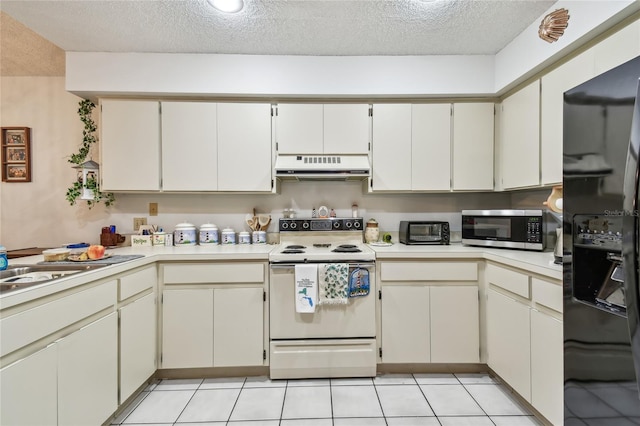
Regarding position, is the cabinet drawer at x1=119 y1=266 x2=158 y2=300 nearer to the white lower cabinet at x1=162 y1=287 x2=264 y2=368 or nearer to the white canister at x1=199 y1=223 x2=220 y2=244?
the white lower cabinet at x1=162 y1=287 x2=264 y2=368

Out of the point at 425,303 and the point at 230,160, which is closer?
the point at 425,303

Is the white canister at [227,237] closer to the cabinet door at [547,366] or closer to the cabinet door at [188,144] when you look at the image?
the cabinet door at [188,144]

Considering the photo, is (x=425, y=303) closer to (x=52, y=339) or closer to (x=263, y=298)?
(x=263, y=298)

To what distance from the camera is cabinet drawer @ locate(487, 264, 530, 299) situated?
173 centimetres

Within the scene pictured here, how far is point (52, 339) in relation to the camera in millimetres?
1238

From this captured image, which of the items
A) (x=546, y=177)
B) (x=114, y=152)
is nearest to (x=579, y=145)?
(x=546, y=177)

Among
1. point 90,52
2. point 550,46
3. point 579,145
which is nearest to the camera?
point 579,145

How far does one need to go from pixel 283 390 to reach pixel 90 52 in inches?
117

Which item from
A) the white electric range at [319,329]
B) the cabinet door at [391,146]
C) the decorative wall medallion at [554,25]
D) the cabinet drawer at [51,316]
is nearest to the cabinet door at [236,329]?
the white electric range at [319,329]

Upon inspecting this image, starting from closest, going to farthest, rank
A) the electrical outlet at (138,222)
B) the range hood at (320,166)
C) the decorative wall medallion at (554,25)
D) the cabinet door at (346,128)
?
the decorative wall medallion at (554,25) < the range hood at (320,166) < the cabinet door at (346,128) < the electrical outlet at (138,222)

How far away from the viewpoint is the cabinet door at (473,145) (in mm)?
2447

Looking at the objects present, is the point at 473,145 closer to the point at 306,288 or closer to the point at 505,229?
the point at 505,229

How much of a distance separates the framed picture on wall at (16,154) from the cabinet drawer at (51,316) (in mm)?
2045

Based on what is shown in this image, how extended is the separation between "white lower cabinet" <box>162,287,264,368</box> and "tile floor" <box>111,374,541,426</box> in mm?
175
